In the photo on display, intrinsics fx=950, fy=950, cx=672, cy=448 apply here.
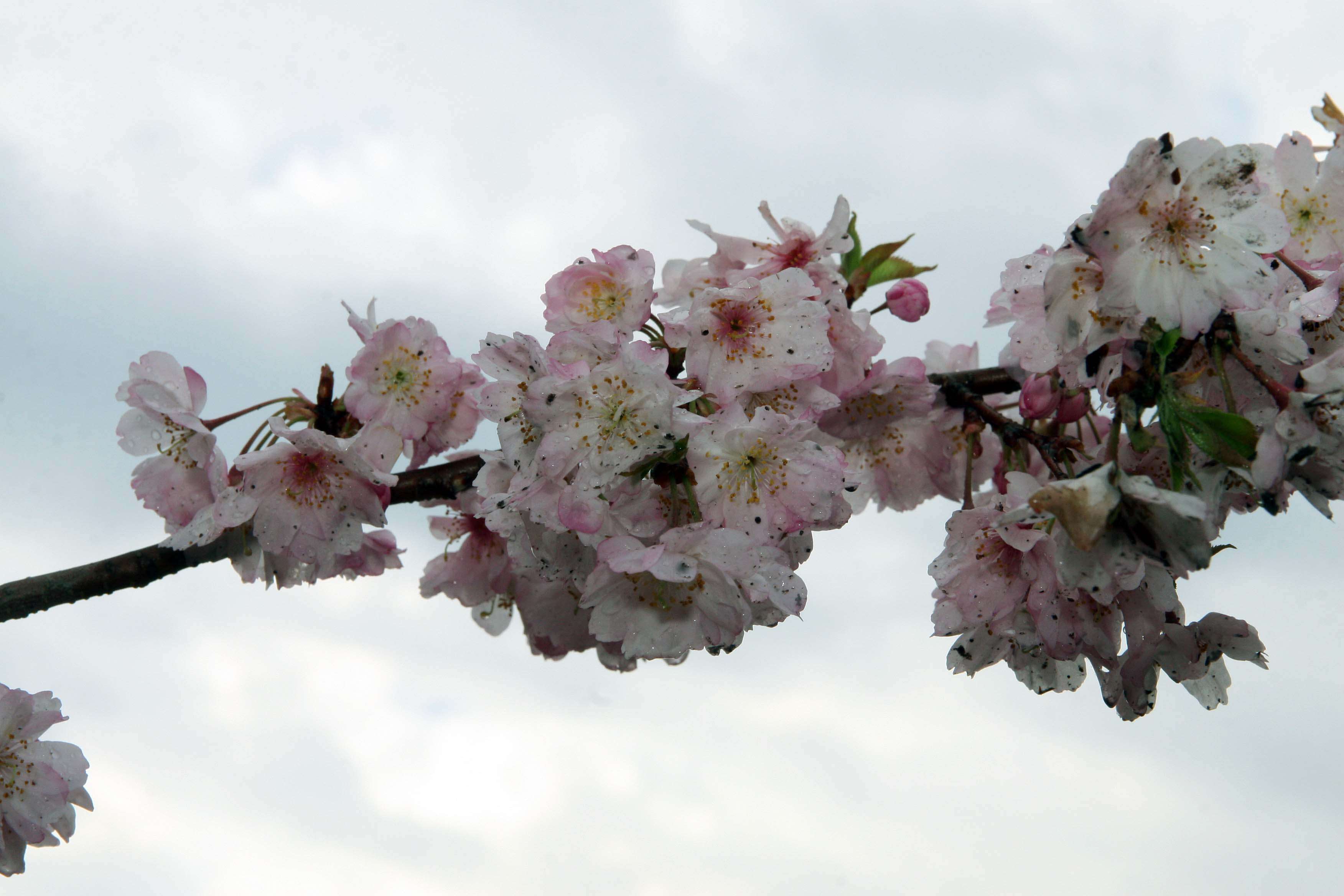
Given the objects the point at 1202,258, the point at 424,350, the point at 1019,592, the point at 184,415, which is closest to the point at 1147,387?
the point at 1202,258

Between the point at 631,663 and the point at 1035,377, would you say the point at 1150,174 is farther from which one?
the point at 631,663

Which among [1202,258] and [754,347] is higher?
[754,347]

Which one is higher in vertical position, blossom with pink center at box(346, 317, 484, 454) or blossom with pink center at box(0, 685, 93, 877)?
blossom with pink center at box(346, 317, 484, 454)

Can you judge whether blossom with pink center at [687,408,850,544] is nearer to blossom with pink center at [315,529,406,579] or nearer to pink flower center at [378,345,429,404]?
pink flower center at [378,345,429,404]

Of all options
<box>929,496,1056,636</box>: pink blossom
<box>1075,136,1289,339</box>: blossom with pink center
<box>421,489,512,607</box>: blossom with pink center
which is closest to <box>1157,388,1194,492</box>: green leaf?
<box>1075,136,1289,339</box>: blossom with pink center

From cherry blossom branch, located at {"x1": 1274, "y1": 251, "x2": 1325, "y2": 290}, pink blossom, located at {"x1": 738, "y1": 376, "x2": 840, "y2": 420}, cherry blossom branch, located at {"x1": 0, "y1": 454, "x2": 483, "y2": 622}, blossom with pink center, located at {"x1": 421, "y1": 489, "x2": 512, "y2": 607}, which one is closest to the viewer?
cherry blossom branch, located at {"x1": 1274, "y1": 251, "x2": 1325, "y2": 290}

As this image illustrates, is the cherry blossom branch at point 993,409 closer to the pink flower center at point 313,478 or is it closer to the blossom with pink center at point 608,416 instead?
the blossom with pink center at point 608,416
